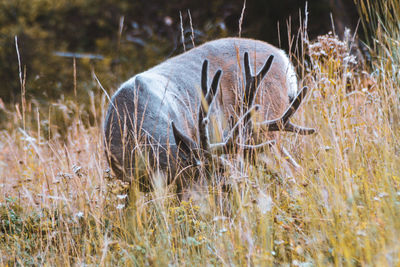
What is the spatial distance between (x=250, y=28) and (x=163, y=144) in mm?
7057

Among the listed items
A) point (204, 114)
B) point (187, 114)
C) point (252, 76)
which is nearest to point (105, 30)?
point (187, 114)

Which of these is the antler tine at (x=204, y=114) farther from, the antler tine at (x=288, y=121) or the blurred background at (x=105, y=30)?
the blurred background at (x=105, y=30)

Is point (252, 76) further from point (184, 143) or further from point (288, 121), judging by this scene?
point (184, 143)

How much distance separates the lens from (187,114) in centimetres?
400

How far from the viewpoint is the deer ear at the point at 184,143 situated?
10.7 feet

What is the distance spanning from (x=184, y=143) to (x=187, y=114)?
26.5 inches

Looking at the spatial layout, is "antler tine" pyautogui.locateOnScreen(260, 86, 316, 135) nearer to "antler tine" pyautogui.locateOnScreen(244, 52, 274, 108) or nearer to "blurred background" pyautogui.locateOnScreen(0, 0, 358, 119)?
"antler tine" pyautogui.locateOnScreen(244, 52, 274, 108)

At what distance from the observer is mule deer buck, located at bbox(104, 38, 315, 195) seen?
10.8 feet

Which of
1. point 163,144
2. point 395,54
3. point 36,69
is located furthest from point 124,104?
point 36,69

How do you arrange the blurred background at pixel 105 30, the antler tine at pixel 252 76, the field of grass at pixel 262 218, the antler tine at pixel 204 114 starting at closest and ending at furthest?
the field of grass at pixel 262 218 < the antler tine at pixel 204 114 < the antler tine at pixel 252 76 < the blurred background at pixel 105 30

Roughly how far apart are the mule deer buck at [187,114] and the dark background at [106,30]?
535 centimetres

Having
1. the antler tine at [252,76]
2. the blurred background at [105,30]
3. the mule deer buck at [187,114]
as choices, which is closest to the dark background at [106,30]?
the blurred background at [105,30]

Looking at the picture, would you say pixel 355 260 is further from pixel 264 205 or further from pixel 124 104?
pixel 124 104

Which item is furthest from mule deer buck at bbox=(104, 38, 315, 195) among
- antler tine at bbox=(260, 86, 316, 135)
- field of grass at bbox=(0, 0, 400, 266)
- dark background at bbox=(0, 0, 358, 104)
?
Answer: dark background at bbox=(0, 0, 358, 104)
